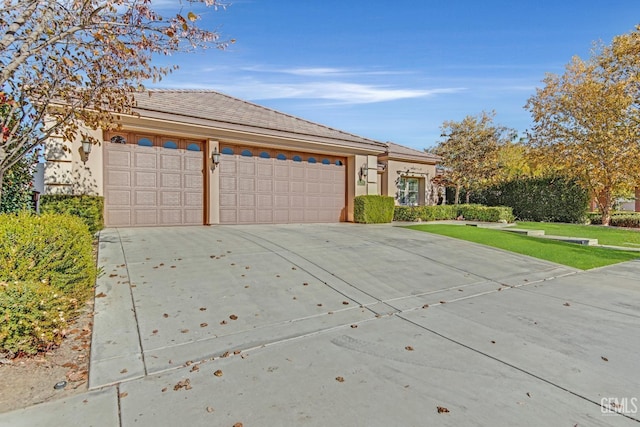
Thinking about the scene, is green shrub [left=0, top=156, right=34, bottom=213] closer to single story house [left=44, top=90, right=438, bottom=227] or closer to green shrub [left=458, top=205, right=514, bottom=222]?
single story house [left=44, top=90, right=438, bottom=227]

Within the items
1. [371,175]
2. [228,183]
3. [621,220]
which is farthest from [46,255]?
[621,220]

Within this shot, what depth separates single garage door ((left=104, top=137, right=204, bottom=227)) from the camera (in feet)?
29.6

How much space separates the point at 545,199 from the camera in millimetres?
18078

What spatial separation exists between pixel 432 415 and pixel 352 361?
0.87 m

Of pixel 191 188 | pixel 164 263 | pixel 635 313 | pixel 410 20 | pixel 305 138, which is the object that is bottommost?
pixel 635 313

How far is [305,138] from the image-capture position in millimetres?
11742

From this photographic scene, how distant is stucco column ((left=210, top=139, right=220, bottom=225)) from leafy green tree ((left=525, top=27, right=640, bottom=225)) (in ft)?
58.4

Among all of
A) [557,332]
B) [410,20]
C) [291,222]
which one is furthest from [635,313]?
[291,222]

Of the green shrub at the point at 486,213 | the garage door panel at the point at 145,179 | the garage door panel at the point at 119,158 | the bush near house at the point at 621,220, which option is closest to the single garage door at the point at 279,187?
the garage door panel at the point at 145,179

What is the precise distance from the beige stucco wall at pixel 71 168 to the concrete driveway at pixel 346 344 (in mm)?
3308

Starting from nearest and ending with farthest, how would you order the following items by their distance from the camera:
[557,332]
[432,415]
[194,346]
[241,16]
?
[432,415], [194,346], [557,332], [241,16]

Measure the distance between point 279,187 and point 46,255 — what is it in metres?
8.47

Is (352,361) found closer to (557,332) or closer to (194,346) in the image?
(194,346)

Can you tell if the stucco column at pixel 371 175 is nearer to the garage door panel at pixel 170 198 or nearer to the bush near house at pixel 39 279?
the garage door panel at pixel 170 198
